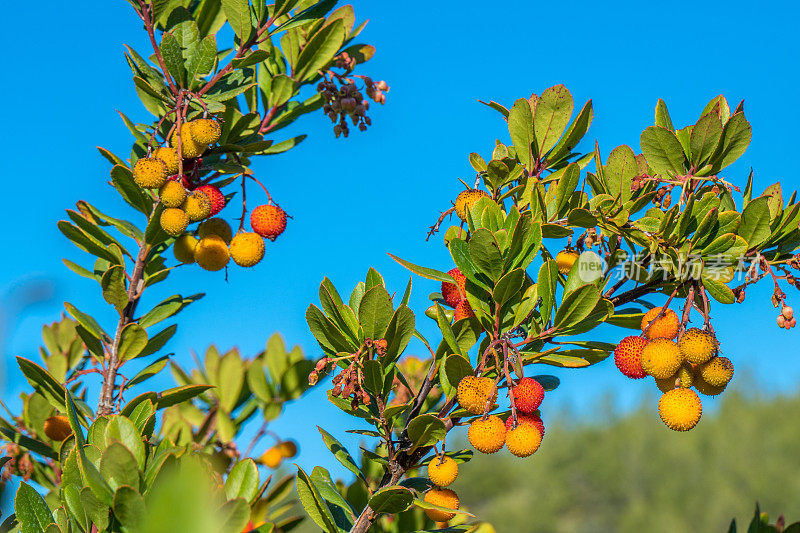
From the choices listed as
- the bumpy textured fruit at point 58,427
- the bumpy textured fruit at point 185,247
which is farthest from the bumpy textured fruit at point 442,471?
the bumpy textured fruit at point 58,427

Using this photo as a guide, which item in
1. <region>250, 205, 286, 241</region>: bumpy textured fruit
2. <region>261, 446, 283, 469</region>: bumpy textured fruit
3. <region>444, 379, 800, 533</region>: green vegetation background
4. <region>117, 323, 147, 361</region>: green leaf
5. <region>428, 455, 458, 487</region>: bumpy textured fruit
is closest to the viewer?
<region>428, 455, 458, 487</region>: bumpy textured fruit

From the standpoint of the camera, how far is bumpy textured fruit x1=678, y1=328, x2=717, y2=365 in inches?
49.3

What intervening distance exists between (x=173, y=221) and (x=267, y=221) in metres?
0.26

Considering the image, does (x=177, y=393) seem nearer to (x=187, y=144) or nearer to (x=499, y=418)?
(x=187, y=144)

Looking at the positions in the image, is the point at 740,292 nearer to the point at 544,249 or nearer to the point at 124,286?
the point at 544,249

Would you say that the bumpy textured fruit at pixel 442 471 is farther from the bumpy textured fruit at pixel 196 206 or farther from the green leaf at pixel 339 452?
the bumpy textured fruit at pixel 196 206

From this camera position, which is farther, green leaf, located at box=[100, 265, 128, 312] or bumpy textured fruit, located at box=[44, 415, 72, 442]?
bumpy textured fruit, located at box=[44, 415, 72, 442]

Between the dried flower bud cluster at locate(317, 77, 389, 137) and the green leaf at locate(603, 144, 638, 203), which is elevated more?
the dried flower bud cluster at locate(317, 77, 389, 137)

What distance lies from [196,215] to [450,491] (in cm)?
80

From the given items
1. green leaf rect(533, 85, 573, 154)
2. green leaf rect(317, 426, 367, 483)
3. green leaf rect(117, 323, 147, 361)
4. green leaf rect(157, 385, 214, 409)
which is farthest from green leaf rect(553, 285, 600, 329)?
green leaf rect(117, 323, 147, 361)

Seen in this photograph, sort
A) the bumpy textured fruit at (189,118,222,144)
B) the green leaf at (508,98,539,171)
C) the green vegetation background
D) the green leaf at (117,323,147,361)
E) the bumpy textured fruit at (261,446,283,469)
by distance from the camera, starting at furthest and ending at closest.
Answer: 1. the green vegetation background
2. the bumpy textured fruit at (261,446,283,469)
3. the green leaf at (117,323,147,361)
4. the bumpy textured fruit at (189,118,222,144)
5. the green leaf at (508,98,539,171)

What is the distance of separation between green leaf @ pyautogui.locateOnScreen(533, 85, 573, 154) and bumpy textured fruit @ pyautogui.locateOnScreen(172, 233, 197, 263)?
836 millimetres

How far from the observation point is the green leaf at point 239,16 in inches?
61.8

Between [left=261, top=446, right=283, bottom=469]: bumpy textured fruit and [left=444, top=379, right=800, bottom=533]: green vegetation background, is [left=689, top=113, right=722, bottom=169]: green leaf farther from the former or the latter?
[left=444, top=379, right=800, bottom=533]: green vegetation background
